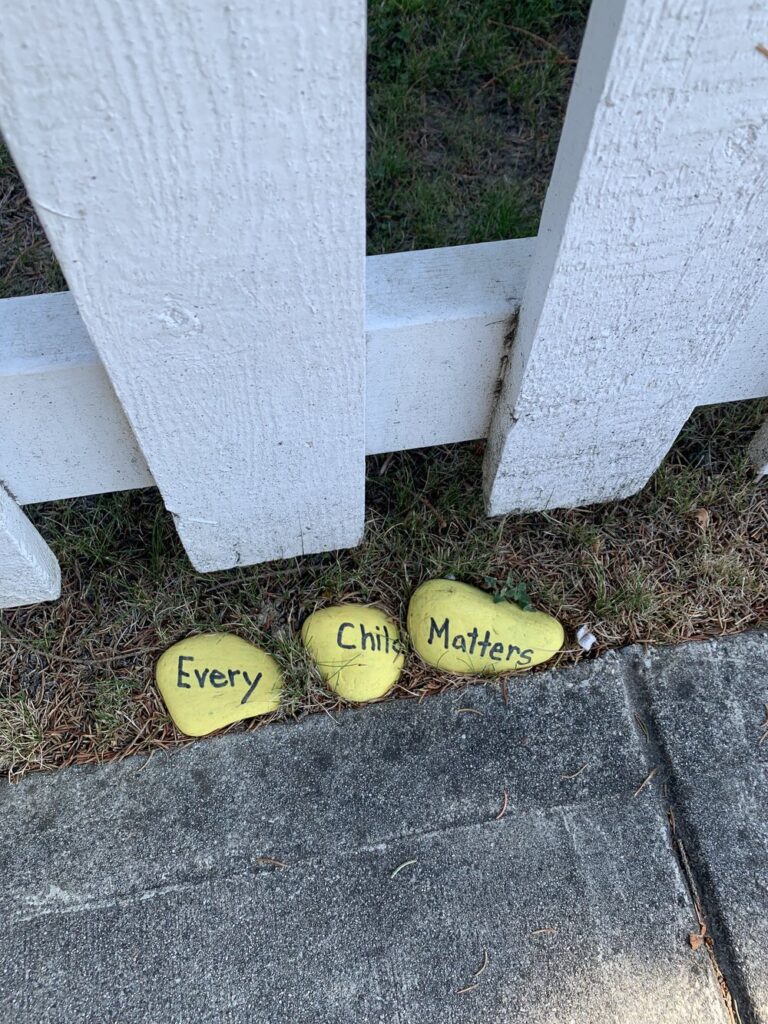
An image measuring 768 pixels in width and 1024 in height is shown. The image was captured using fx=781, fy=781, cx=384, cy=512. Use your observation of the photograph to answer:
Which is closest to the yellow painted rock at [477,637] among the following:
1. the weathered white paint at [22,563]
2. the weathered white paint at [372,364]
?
the weathered white paint at [372,364]

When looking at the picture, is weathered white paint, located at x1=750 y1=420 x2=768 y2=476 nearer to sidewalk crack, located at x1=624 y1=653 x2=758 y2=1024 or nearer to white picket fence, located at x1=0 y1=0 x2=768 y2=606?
white picket fence, located at x1=0 y1=0 x2=768 y2=606

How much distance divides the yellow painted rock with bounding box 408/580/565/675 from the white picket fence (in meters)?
0.24

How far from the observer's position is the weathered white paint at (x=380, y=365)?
1213 millimetres

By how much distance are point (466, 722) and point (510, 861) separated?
26cm

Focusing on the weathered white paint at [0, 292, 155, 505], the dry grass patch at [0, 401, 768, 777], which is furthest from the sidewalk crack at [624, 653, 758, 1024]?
the weathered white paint at [0, 292, 155, 505]

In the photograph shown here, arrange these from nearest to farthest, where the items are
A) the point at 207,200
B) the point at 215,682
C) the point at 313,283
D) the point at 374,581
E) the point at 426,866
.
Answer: the point at 207,200 → the point at 313,283 → the point at 426,866 → the point at 215,682 → the point at 374,581

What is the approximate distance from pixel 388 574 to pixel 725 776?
0.78 metres

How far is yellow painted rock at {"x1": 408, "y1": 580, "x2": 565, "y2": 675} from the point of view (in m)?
1.62

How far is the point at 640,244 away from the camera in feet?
3.66

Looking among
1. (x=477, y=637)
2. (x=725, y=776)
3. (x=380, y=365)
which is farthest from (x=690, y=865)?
(x=380, y=365)

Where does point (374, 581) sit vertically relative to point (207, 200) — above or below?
below

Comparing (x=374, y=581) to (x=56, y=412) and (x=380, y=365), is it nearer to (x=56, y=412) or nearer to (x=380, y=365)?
(x=380, y=365)

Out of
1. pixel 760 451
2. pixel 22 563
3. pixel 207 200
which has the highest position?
pixel 207 200

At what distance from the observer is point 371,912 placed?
1389mm
